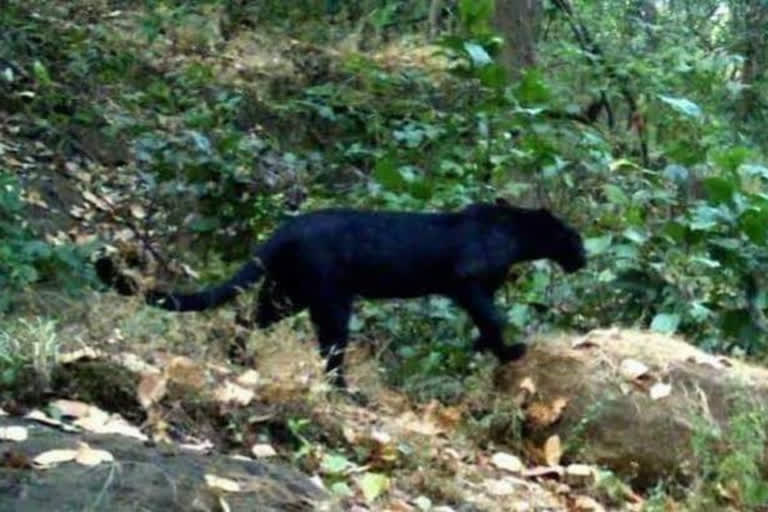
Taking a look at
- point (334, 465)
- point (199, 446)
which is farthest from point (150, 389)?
point (334, 465)

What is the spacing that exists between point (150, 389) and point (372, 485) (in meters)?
0.96

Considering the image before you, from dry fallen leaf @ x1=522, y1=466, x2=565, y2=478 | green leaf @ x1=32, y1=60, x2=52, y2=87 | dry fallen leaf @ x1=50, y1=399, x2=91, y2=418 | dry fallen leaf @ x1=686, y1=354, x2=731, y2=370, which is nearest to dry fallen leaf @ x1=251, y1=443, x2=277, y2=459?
dry fallen leaf @ x1=50, y1=399, x2=91, y2=418

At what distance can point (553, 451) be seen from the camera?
6734 mm

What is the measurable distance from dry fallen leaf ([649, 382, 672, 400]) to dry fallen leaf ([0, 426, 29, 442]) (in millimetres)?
3206

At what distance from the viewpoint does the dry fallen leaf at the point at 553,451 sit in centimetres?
671

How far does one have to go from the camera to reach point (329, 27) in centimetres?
1459

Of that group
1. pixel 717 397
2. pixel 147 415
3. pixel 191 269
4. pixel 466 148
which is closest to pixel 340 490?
pixel 147 415

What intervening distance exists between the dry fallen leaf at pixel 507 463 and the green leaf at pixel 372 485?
3.35 feet

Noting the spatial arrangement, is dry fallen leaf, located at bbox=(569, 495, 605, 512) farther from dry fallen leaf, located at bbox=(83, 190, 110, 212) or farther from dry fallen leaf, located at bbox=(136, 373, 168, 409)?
dry fallen leaf, located at bbox=(83, 190, 110, 212)

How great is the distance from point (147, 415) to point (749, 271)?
156 inches

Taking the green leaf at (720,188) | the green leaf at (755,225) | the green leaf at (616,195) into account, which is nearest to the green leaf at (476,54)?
the green leaf at (616,195)

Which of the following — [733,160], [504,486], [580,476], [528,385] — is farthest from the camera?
[733,160]

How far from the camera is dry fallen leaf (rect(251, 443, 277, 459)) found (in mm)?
5574

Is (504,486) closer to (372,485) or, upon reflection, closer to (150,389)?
(372,485)
